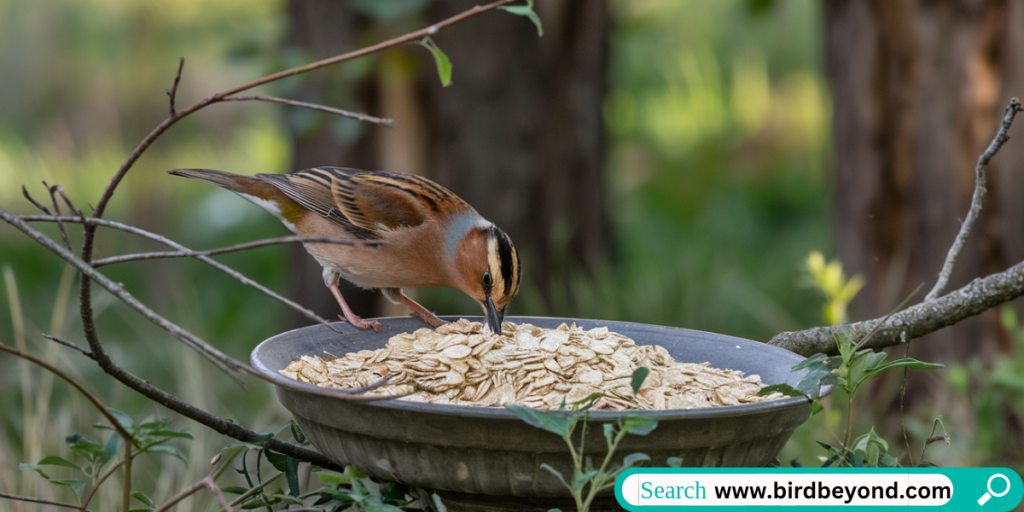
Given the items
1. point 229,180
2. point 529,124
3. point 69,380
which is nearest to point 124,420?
point 69,380

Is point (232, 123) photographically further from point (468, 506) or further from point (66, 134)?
point (468, 506)

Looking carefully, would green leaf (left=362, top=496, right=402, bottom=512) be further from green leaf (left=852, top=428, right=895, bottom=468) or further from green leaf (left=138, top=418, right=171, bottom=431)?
green leaf (left=852, top=428, right=895, bottom=468)

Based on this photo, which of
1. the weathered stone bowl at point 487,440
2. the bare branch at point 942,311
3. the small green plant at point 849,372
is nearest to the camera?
the weathered stone bowl at point 487,440

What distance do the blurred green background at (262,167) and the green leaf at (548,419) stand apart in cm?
365

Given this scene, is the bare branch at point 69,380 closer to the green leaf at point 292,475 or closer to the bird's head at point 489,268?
the green leaf at point 292,475

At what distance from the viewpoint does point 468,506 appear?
177 centimetres

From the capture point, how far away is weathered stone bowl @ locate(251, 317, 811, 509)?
1553 mm

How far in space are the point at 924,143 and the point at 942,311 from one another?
3334 mm

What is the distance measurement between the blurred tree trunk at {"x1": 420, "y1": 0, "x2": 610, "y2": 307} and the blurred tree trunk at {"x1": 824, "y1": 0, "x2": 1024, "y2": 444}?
1670 millimetres

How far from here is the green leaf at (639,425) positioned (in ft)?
4.72

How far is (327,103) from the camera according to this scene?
5.13m

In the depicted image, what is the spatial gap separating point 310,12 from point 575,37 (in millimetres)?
1799

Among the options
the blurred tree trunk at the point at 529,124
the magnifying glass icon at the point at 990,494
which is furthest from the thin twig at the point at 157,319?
the blurred tree trunk at the point at 529,124

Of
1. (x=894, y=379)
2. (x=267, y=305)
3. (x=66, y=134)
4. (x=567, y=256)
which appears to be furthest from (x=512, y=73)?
(x=66, y=134)
